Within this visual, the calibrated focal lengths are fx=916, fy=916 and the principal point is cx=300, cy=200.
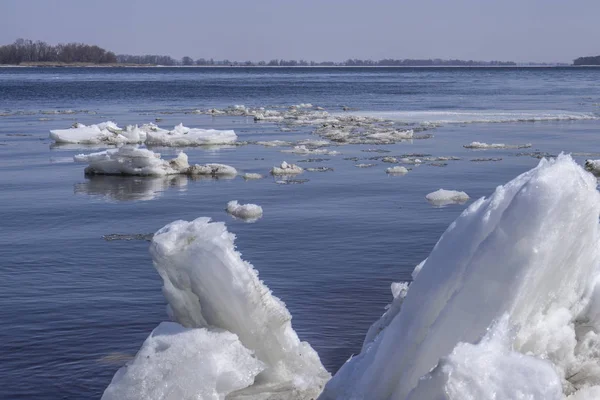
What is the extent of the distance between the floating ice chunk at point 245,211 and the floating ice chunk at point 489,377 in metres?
8.94

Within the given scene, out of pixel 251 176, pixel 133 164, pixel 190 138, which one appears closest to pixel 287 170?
pixel 251 176

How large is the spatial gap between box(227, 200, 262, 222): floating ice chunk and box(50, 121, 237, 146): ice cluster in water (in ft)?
35.8

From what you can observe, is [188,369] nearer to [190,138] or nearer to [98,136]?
[190,138]

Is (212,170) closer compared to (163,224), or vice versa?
(163,224)

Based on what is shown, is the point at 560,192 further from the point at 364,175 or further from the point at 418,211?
the point at 364,175

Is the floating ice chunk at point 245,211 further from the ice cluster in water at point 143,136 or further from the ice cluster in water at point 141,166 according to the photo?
the ice cluster in water at point 143,136

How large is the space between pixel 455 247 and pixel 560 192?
68 cm

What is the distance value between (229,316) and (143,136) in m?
19.9

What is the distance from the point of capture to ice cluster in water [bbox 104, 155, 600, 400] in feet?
15.7

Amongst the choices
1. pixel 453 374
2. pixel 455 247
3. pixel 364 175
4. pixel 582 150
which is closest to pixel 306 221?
pixel 364 175

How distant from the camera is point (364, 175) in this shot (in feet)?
59.4

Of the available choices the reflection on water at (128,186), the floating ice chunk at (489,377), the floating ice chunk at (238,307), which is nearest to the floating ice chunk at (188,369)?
the floating ice chunk at (238,307)

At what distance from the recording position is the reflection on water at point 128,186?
16.1m

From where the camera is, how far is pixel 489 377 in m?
4.54
